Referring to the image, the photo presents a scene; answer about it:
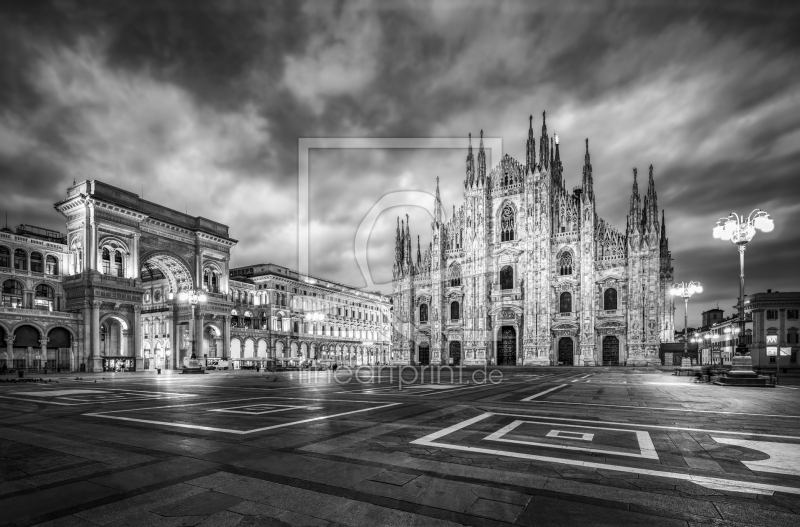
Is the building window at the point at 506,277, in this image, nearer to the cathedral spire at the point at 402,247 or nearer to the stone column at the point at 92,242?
the cathedral spire at the point at 402,247

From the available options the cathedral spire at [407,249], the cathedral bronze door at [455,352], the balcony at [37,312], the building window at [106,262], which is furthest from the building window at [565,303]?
the balcony at [37,312]

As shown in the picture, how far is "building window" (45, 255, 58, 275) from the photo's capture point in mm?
48281

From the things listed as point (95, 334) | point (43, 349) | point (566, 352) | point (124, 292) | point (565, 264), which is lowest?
point (566, 352)

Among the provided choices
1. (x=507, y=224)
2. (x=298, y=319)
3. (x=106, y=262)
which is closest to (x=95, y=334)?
(x=106, y=262)

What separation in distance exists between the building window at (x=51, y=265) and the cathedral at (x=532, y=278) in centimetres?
3987

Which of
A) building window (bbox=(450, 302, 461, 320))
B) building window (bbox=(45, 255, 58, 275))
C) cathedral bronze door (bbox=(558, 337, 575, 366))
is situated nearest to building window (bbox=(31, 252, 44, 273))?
building window (bbox=(45, 255, 58, 275))

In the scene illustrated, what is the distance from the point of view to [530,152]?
55281 mm

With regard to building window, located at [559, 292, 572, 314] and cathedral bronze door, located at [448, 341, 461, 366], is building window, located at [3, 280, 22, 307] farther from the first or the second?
building window, located at [559, 292, 572, 314]

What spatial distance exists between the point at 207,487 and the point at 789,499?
596 centimetres

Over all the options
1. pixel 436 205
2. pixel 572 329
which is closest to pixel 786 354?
pixel 572 329

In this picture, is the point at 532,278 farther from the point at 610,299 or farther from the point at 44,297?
the point at 44,297

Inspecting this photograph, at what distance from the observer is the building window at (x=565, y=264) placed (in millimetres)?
53125

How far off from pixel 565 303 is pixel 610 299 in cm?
494

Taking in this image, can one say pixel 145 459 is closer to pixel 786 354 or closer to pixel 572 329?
pixel 572 329
